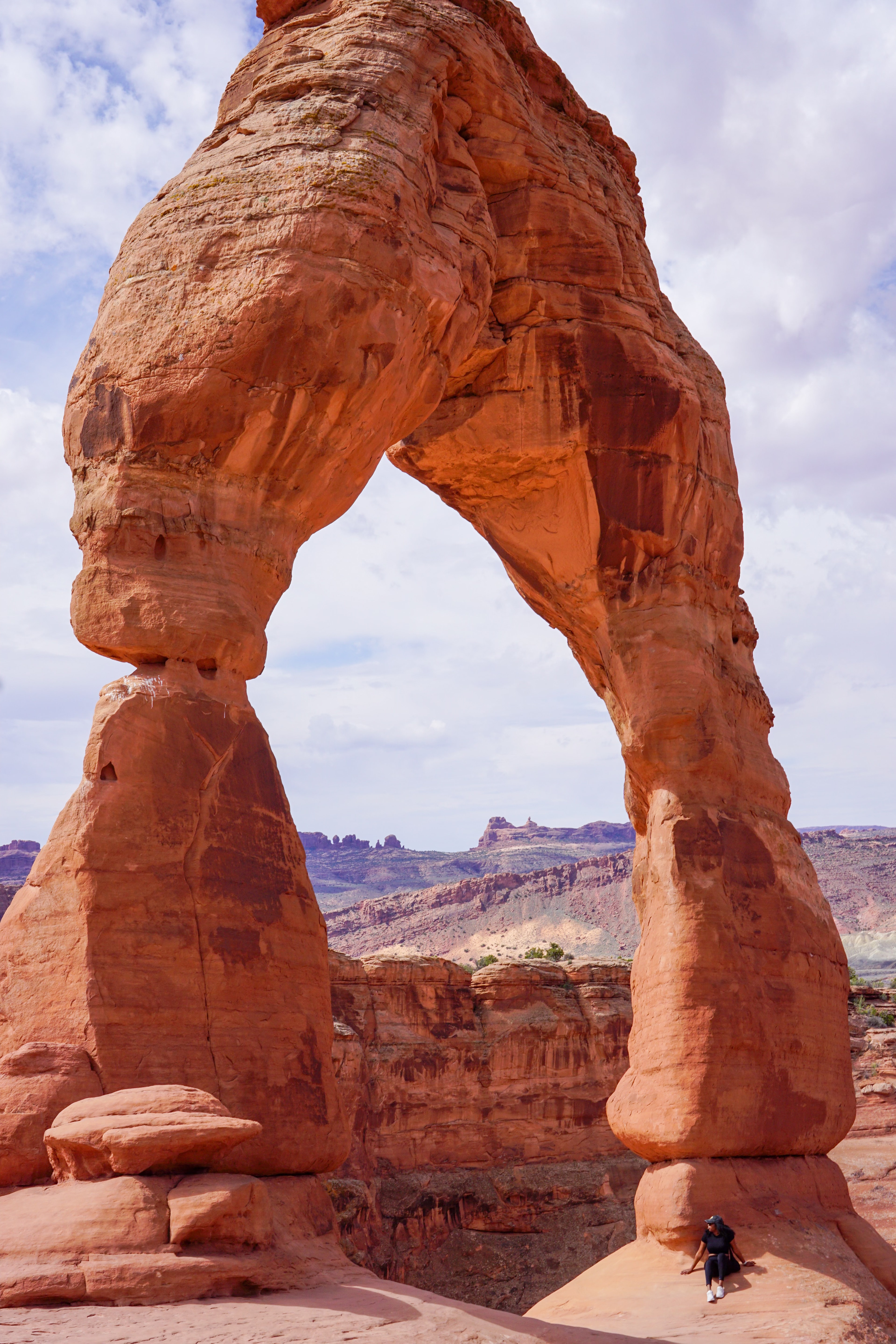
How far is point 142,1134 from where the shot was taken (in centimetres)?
659

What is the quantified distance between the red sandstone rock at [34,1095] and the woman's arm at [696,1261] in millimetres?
6290

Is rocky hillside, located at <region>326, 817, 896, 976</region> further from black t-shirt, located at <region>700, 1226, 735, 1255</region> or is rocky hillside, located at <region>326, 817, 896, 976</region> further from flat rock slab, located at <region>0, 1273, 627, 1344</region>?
flat rock slab, located at <region>0, 1273, 627, 1344</region>

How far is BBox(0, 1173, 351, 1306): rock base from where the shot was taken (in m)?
6.12

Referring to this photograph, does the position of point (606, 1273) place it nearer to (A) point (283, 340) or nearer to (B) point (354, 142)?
(A) point (283, 340)

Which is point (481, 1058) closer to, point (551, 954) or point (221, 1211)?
point (551, 954)

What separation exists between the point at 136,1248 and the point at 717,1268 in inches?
244

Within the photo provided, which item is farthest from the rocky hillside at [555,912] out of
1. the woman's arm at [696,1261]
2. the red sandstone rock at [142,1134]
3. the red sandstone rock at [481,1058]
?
the red sandstone rock at [142,1134]

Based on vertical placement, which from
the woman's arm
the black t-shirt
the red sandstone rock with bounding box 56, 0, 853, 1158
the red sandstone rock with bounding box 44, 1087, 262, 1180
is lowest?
the woman's arm

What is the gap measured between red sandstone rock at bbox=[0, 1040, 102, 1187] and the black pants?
6.05 metres

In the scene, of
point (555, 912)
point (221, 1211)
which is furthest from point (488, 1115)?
point (555, 912)

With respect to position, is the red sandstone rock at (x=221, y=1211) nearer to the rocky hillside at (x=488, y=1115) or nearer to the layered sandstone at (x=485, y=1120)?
the rocky hillside at (x=488, y=1115)

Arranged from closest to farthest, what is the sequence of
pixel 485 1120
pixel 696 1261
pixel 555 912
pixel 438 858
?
1. pixel 696 1261
2. pixel 485 1120
3. pixel 555 912
4. pixel 438 858

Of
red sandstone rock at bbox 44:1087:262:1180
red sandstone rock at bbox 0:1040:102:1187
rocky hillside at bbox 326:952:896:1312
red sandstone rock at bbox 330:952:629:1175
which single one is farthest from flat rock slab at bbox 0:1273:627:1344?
red sandstone rock at bbox 330:952:629:1175

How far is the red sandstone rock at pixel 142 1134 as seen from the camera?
6.61 m
